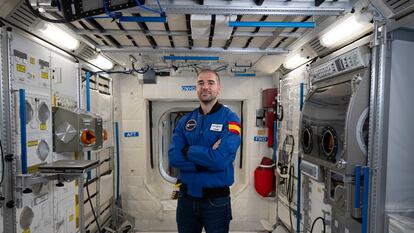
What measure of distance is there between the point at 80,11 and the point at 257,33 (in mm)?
1912

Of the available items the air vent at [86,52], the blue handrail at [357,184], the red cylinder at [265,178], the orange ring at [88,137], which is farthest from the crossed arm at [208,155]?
the red cylinder at [265,178]

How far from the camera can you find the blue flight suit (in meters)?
1.93

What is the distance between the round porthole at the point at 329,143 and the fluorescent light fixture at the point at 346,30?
2.96ft

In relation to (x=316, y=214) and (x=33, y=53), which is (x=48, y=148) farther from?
(x=316, y=214)

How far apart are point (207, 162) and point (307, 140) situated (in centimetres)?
137

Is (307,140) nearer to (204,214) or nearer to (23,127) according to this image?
(204,214)

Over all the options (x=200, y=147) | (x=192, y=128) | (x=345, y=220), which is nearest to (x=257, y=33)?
(x=192, y=128)

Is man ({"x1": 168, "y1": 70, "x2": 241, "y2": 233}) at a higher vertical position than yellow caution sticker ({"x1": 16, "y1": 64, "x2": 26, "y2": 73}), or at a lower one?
lower

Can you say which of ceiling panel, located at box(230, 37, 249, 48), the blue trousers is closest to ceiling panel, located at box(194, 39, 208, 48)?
ceiling panel, located at box(230, 37, 249, 48)

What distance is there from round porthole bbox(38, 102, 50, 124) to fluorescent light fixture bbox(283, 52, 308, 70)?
10.4 feet

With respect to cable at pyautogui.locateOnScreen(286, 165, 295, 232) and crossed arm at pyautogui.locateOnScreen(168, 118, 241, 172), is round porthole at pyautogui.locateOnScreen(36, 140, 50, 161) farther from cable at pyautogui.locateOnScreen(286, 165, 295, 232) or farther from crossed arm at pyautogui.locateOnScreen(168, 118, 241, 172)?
cable at pyautogui.locateOnScreen(286, 165, 295, 232)

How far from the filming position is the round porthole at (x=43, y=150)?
2.29m

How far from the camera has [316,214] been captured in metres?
2.75

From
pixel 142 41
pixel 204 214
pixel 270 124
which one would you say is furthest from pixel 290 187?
pixel 142 41
